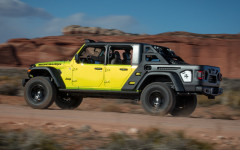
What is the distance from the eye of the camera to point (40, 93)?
30.9ft

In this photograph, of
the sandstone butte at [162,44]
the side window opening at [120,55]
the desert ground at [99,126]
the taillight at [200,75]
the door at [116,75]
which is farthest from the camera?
the sandstone butte at [162,44]

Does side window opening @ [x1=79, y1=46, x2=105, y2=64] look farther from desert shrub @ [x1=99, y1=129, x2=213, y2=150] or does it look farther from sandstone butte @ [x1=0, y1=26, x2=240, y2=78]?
sandstone butte @ [x1=0, y1=26, x2=240, y2=78]

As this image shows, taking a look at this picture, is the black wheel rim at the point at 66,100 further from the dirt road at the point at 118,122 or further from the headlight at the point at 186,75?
the headlight at the point at 186,75

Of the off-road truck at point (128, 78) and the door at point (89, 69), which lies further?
the door at point (89, 69)

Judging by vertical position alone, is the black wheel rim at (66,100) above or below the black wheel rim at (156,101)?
below

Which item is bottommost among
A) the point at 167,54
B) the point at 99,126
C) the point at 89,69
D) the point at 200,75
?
the point at 99,126

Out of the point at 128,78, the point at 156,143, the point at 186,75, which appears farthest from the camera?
the point at 128,78

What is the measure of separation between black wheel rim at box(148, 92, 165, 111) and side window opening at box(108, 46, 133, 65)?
1034 mm

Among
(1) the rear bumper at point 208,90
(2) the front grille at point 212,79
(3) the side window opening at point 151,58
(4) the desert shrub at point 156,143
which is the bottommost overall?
(4) the desert shrub at point 156,143

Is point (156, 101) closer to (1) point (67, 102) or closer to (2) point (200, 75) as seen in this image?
(2) point (200, 75)

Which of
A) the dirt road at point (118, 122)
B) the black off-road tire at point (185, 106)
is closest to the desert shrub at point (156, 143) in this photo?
the dirt road at point (118, 122)

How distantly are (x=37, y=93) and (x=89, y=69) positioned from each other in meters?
1.67

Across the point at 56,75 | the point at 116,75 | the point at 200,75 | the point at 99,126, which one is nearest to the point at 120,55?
the point at 116,75

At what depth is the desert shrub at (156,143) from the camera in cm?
471
